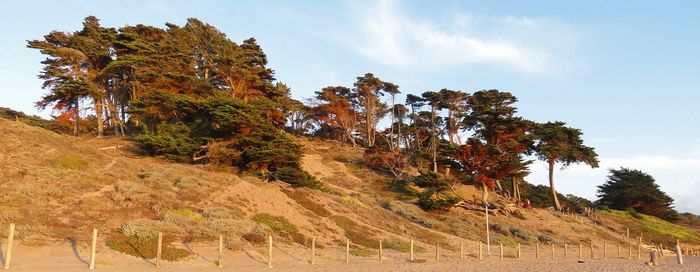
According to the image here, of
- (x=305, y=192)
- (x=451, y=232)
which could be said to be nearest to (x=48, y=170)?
(x=305, y=192)

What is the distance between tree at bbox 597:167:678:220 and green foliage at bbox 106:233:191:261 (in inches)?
2654

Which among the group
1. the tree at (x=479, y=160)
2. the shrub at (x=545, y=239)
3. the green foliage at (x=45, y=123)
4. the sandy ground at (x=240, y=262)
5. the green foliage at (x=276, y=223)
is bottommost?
the shrub at (x=545, y=239)

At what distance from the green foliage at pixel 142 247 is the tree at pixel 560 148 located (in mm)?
47639

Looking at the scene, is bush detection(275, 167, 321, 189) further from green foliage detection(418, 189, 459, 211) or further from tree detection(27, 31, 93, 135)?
tree detection(27, 31, 93, 135)

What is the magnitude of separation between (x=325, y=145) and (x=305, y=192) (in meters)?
35.6

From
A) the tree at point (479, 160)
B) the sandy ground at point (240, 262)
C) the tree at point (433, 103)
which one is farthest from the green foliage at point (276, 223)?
the tree at point (433, 103)

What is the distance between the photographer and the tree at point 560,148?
187 feet

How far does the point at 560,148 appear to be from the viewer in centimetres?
5691

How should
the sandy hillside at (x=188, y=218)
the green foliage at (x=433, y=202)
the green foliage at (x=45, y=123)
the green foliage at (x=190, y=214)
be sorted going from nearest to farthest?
the sandy hillside at (x=188, y=218) < the green foliage at (x=190, y=214) < the green foliage at (x=433, y=202) < the green foliage at (x=45, y=123)

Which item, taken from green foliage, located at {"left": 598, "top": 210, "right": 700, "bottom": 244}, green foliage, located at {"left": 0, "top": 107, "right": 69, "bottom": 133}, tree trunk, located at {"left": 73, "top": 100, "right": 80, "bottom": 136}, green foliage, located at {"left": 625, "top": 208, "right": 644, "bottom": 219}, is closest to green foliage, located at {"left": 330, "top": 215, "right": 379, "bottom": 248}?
tree trunk, located at {"left": 73, "top": 100, "right": 80, "bottom": 136}

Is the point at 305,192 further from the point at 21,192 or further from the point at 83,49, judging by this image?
the point at 83,49

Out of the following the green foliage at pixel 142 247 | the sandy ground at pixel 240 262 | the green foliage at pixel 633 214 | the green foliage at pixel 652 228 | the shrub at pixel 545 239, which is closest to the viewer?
the sandy ground at pixel 240 262

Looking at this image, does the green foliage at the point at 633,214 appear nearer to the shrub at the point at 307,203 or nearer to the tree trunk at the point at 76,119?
the shrub at the point at 307,203

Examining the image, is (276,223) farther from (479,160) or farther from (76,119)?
(76,119)
